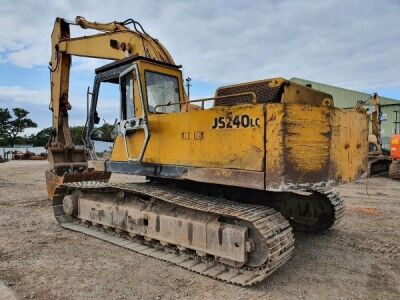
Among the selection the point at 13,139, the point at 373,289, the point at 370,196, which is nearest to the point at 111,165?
the point at 373,289

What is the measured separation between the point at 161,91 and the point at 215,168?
6.36ft

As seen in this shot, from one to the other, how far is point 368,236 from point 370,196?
520 cm

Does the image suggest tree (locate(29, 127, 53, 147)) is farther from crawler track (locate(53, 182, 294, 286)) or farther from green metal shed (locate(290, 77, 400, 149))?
crawler track (locate(53, 182, 294, 286))

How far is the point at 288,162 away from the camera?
4.02m

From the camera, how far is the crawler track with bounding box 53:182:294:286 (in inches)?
166

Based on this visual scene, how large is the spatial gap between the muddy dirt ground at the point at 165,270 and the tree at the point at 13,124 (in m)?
58.4

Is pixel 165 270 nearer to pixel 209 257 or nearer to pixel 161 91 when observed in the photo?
pixel 209 257

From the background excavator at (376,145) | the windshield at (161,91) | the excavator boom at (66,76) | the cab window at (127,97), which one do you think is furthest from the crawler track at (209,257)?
the background excavator at (376,145)

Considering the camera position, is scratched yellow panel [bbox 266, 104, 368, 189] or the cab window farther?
the cab window

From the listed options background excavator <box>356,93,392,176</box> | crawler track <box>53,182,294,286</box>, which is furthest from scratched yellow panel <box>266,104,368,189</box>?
background excavator <box>356,93,392,176</box>

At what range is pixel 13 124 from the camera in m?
60.8

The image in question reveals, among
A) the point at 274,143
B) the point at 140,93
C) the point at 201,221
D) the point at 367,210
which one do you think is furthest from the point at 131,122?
the point at 367,210

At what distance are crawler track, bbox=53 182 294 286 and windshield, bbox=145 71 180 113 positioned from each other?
125 centimetres

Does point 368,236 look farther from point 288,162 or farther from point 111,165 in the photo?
point 111,165
